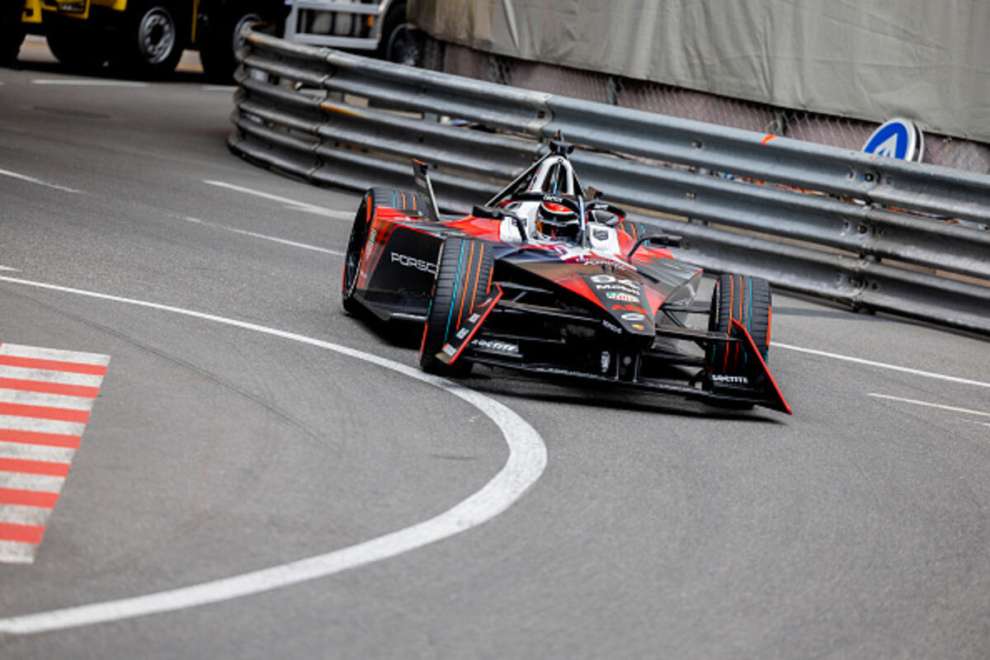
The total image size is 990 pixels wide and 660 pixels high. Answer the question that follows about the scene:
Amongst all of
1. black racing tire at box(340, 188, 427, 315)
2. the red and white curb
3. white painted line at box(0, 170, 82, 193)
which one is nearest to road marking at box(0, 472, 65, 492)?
the red and white curb

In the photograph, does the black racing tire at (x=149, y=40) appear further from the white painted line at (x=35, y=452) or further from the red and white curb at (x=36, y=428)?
the white painted line at (x=35, y=452)

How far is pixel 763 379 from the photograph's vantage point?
8.38 m

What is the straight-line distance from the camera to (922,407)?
9.23m

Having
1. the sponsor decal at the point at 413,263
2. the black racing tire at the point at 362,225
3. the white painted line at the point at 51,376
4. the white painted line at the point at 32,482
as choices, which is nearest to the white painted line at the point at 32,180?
the black racing tire at the point at 362,225

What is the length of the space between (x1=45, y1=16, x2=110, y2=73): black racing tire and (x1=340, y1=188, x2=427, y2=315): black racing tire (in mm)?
15300

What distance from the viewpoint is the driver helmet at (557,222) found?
9391mm

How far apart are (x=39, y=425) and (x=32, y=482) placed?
763 mm

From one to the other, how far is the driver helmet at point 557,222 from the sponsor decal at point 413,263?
26.1 inches

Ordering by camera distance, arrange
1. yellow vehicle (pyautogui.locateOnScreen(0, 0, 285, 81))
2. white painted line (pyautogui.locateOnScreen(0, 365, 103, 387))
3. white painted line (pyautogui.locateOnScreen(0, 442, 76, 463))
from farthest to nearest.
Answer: yellow vehicle (pyautogui.locateOnScreen(0, 0, 285, 81)) < white painted line (pyautogui.locateOnScreen(0, 365, 103, 387)) < white painted line (pyautogui.locateOnScreen(0, 442, 76, 463))

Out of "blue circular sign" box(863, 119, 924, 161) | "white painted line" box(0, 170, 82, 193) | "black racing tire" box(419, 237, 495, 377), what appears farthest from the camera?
"blue circular sign" box(863, 119, 924, 161)

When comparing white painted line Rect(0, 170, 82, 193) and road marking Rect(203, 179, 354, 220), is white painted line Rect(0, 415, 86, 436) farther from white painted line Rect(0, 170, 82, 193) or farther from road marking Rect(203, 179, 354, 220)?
road marking Rect(203, 179, 354, 220)

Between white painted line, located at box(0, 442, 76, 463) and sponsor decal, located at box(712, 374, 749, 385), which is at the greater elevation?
sponsor decal, located at box(712, 374, 749, 385)

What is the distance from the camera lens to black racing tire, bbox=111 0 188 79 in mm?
25047

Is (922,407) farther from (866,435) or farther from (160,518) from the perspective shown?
(160,518)
